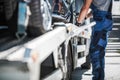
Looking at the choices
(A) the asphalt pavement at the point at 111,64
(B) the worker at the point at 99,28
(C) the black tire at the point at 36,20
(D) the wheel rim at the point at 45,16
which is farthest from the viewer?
(A) the asphalt pavement at the point at 111,64

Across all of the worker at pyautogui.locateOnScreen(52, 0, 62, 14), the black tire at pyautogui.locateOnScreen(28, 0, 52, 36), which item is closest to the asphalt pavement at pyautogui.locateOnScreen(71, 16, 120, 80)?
the worker at pyautogui.locateOnScreen(52, 0, 62, 14)

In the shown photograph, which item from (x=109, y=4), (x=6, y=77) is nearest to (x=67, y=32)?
(x=109, y=4)

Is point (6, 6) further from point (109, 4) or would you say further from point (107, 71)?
point (107, 71)

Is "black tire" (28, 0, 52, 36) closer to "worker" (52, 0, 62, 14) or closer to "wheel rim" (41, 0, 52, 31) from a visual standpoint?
"wheel rim" (41, 0, 52, 31)

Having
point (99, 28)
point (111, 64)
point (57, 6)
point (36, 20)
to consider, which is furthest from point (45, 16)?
point (111, 64)

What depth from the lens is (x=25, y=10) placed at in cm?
378

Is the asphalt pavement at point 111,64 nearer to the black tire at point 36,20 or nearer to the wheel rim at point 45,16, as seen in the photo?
the wheel rim at point 45,16

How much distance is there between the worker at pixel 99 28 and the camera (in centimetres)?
623

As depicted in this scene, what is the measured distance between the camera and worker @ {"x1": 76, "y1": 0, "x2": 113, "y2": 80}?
245 inches

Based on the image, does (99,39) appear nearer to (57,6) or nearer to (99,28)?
(99,28)

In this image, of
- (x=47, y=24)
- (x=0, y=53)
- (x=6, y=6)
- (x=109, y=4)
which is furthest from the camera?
(x=109, y=4)

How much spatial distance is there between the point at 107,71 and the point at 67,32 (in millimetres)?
4675

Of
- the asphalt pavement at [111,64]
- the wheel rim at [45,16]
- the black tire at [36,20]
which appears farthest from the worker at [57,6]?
the black tire at [36,20]

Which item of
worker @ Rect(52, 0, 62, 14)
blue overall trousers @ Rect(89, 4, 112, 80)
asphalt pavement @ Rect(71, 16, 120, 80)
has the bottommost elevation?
asphalt pavement @ Rect(71, 16, 120, 80)
